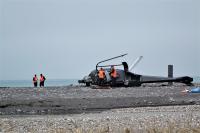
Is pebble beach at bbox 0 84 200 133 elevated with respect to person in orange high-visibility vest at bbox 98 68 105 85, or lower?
lower

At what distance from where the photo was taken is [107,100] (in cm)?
2527

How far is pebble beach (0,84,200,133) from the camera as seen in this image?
14344mm

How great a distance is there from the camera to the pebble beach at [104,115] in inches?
565

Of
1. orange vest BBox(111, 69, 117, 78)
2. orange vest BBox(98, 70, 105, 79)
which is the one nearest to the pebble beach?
orange vest BBox(111, 69, 117, 78)

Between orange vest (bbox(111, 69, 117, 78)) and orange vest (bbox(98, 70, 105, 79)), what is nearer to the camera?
orange vest (bbox(98, 70, 105, 79))

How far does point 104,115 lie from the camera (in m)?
18.6

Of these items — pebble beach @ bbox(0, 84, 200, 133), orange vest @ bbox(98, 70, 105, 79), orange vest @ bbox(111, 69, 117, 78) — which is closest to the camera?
pebble beach @ bbox(0, 84, 200, 133)

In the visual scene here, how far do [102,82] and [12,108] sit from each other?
49.8 ft

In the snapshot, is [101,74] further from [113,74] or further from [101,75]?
[113,74]

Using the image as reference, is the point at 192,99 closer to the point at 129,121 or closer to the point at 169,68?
the point at 129,121

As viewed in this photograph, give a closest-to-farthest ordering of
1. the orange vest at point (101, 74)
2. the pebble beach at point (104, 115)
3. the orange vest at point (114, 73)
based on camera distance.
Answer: the pebble beach at point (104, 115) < the orange vest at point (101, 74) < the orange vest at point (114, 73)

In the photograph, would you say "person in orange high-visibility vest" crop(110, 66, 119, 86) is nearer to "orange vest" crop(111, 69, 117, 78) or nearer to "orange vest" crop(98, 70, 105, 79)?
"orange vest" crop(111, 69, 117, 78)

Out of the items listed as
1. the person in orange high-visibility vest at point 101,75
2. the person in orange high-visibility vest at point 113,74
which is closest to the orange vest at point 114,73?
the person in orange high-visibility vest at point 113,74

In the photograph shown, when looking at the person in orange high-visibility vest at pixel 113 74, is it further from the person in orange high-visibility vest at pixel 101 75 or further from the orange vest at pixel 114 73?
the person in orange high-visibility vest at pixel 101 75
